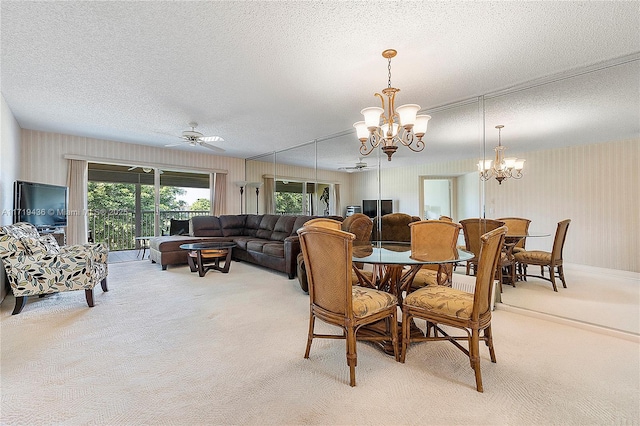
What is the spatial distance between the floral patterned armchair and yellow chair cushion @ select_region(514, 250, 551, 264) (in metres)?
4.72

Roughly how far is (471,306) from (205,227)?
18.6 ft

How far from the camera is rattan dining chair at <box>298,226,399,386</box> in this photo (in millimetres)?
1737

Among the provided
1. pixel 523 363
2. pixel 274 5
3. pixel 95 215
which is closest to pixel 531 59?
pixel 274 5

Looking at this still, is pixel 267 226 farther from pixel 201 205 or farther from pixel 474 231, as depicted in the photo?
pixel 474 231

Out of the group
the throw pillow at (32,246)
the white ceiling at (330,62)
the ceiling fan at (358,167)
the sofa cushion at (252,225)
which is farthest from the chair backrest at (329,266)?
the sofa cushion at (252,225)

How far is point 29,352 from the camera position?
6.85 ft

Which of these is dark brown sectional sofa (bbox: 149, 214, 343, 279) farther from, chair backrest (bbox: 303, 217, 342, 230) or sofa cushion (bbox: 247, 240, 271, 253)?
chair backrest (bbox: 303, 217, 342, 230)

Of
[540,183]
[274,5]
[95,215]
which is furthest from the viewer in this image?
[95,215]

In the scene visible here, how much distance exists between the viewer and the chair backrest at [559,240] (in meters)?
2.91

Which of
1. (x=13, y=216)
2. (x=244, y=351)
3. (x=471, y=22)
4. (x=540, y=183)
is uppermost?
(x=471, y=22)

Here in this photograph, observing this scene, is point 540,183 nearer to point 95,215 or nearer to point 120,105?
point 120,105

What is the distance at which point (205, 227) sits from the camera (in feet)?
20.5

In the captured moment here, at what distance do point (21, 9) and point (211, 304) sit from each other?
2801 millimetres

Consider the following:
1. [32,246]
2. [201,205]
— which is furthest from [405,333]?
[201,205]
